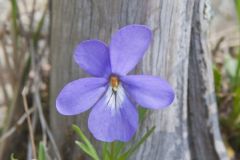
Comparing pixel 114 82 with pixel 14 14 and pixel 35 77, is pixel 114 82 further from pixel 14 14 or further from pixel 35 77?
pixel 35 77

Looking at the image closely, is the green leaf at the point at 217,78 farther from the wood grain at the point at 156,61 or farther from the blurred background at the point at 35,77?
the wood grain at the point at 156,61

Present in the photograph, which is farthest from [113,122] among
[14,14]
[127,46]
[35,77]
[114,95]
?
[35,77]

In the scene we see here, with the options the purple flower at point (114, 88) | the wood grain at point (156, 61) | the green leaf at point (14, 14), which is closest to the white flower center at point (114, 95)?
the purple flower at point (114, 88)

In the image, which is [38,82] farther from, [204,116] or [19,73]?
[204,116]

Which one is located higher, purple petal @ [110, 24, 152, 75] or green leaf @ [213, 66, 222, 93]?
purple petal @ [110, 24, 152, 75]

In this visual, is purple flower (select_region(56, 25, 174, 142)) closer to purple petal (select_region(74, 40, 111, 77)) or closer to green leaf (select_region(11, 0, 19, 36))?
purple petal (select_region(74, 40, 111, 77))

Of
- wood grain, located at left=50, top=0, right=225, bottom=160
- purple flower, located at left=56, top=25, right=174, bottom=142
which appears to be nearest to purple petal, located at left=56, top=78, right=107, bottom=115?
purple flower, located at left=56, top=25, right=174, bottom=142

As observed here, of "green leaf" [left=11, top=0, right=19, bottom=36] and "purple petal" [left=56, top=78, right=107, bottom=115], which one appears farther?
"green leaf" [left=11, top=0, right=19, bottom=36]
